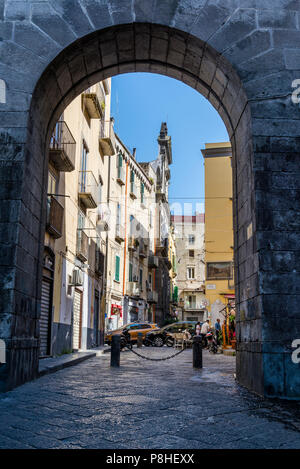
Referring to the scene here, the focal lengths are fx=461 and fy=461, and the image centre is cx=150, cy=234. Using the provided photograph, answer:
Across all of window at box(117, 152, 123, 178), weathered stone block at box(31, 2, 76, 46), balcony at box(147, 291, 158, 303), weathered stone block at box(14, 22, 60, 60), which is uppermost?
window at box(117, 152, 123, 178)

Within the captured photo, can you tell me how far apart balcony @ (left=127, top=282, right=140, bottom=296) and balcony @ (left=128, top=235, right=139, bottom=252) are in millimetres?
2414

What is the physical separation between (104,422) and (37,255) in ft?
13.9

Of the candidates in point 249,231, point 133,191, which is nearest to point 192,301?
point 133,191

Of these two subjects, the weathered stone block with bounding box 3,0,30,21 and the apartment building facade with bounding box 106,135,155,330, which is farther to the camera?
the apartment building facade with bounding box 106,135,155,330

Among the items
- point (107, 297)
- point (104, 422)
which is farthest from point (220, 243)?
point (104, 422)

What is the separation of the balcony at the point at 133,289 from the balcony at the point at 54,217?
57.4 ft

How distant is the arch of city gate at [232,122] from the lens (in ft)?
20.9

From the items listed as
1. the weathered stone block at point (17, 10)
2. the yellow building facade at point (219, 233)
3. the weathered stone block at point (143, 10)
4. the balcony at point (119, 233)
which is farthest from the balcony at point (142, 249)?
the weathered stone block at point (17, 10)

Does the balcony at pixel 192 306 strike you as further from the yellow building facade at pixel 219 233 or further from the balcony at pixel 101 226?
the balcony at pixel 101 226

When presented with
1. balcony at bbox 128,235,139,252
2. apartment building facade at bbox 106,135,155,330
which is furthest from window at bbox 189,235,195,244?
balcony at bbox 128,235,139,252

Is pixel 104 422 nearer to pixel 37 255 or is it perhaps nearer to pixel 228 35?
pixel 37 255

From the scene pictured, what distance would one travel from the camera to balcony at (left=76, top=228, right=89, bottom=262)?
17392mm

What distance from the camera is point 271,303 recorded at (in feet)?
20.6

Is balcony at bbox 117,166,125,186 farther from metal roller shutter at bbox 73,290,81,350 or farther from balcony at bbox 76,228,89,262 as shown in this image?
metal roller shutter at bbox 73,290,81,350
